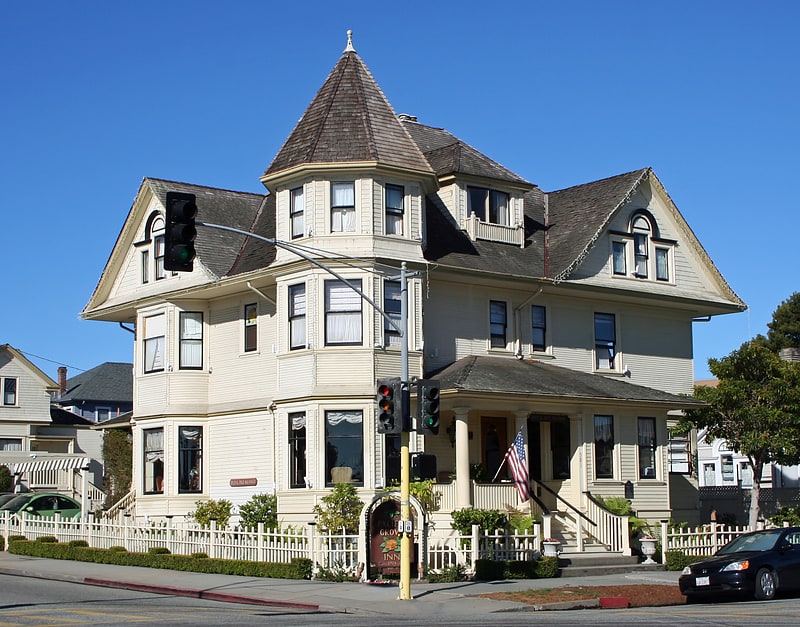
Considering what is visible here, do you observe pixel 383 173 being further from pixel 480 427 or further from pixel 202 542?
pixel 202 542

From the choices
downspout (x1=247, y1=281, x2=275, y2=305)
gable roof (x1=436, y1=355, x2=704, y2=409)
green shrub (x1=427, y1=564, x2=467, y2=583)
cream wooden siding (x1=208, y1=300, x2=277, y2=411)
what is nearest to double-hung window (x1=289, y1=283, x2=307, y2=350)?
downspout (x1=247, y1=281, x2=275, y2=305)

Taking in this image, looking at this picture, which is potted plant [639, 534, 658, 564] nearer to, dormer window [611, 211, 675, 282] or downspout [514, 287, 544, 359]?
downspout [514, 287, 544, 359]

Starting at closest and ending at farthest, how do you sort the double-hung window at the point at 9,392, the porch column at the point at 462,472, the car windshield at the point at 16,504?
the porch column at the point at 462,472 → the car windshield at the point at 16,504 → the double-hung window at the point at 9,392

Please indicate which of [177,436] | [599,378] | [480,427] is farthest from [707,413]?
[177,436]

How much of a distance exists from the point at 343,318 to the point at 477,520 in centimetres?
646

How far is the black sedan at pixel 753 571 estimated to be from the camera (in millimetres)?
22328

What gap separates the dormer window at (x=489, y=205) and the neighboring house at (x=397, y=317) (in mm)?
59

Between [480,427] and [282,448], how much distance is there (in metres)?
5.73

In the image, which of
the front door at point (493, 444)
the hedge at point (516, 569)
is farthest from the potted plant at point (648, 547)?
the front door at point (493, 444)

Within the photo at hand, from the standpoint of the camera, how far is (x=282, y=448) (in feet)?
103

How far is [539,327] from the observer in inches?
1385

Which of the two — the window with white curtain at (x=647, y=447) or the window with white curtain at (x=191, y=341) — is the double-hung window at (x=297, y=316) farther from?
the window with white curtain at (x=647, y=447)

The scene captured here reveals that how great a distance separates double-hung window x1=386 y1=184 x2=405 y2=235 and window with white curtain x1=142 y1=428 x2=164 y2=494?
9.85 metres

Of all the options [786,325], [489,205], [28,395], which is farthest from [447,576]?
[786,325]
